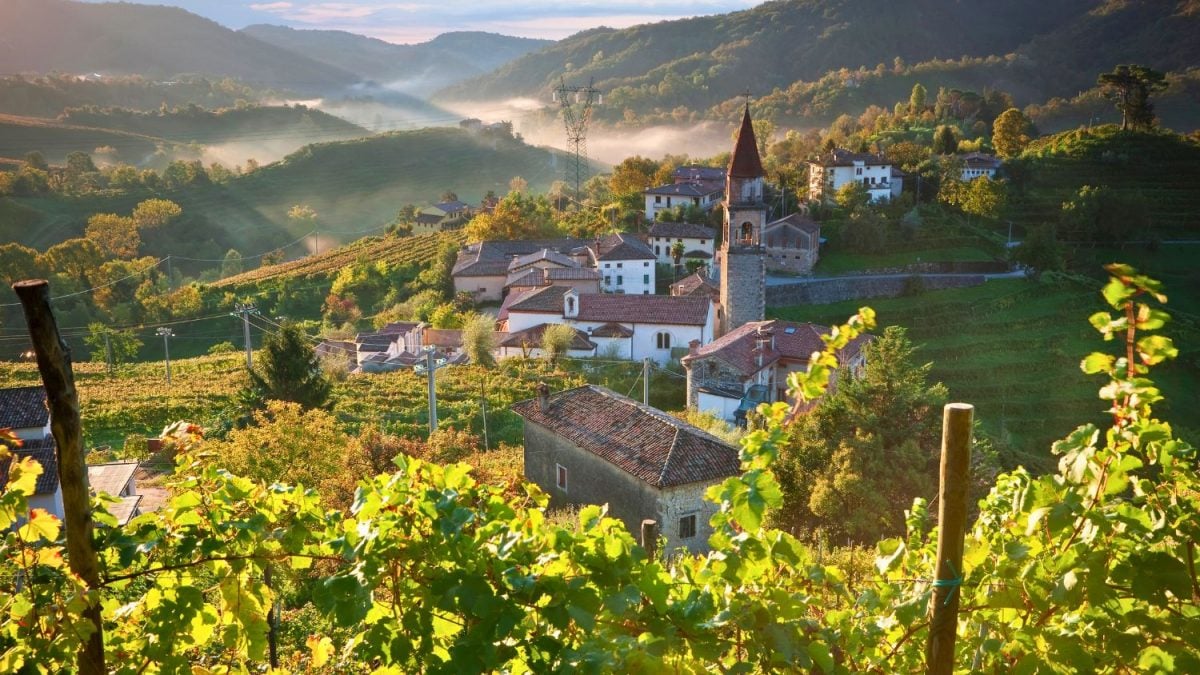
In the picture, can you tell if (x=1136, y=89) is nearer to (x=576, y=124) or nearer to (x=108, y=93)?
(x=576, y=124)

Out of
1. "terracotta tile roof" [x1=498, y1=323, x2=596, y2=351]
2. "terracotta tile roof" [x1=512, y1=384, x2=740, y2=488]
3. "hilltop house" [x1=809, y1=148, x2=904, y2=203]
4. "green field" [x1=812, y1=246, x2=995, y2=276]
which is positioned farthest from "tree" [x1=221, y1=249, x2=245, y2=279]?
"terracotta tile roof" [x1=512, y1=384, x2=740, y2=488]

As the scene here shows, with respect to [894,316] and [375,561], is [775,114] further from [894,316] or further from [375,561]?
[375,561]

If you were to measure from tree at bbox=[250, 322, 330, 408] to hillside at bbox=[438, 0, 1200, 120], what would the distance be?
134 m

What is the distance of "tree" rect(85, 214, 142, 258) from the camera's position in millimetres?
68125

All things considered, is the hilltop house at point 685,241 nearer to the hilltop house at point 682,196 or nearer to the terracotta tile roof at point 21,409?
the hilltop house at point 682,196

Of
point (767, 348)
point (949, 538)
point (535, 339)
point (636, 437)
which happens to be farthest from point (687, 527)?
point (535, 339)

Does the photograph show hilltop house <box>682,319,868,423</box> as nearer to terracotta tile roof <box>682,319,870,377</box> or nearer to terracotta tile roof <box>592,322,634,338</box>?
terracotta tile roof <box>682,319,870,377</box>

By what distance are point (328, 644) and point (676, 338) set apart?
3184cm

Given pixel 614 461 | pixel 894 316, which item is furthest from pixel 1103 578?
pixel 894 316

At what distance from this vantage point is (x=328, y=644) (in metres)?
4.07

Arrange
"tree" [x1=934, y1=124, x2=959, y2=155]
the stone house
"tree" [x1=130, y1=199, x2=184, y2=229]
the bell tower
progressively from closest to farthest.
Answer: the bell tower
the stone house
"tree" [x1=934, y1=124, x2=959, y2=155]
"tree" [x1=130, y1=199, x2=184, y2=229]

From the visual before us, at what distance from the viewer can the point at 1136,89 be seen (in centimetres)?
6644

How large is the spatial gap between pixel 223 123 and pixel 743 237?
12862cm

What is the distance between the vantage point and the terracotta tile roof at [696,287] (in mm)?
39906
